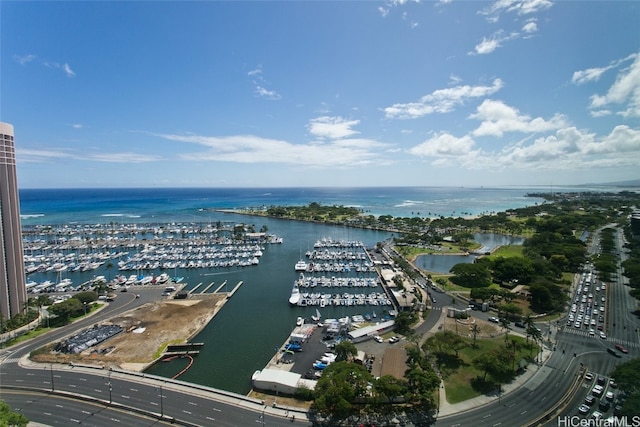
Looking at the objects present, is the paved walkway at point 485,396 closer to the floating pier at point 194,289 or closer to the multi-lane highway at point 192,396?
the multi-lane highway at point 192,396

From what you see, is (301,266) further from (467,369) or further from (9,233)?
(9,233)

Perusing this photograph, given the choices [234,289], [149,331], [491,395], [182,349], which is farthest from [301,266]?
[491,395]

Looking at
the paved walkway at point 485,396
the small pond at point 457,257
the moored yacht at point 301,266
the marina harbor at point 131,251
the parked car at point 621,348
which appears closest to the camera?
the paved walkway at point 485,396

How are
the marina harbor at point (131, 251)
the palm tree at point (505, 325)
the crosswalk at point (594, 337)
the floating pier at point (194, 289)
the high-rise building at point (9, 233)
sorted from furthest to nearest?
the marina harbor at point (131, 251)
the floating pier at point (194, 289)
the high-rise building at point (9, 233)
the palm tree at point (505, 325)
the crosswalk at point (594, 337)

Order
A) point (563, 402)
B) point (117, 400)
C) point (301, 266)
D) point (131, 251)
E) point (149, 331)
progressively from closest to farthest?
1. point (563, 402)
2. point (117, 400)
3. point (149, 331)
4. point (301, 266)
5. point (131, 251)

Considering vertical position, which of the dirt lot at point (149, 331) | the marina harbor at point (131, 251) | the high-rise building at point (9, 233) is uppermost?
the high-rise building at point (9, 233)

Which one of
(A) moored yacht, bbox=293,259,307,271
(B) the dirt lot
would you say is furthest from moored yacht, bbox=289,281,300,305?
(A) moored yacht, bbox=293,259,307,271

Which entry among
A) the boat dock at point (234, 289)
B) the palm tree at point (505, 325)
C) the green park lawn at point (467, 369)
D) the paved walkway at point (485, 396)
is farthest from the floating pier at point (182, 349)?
the palm tree at point (505, 325)
